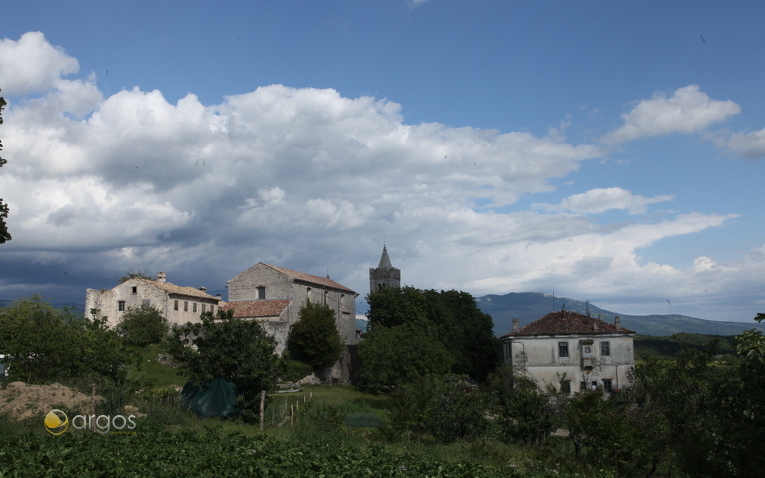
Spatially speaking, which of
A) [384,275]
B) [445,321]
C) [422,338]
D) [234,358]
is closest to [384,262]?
[384,275]

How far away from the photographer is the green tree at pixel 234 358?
2375 centimetres

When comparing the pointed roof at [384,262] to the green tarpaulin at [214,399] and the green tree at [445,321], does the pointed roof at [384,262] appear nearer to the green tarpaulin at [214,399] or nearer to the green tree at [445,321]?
the green tree at [445,321]

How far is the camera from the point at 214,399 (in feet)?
74.8

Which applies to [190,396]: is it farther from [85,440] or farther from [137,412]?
[85,440]

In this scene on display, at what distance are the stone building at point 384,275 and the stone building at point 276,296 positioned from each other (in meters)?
48.3

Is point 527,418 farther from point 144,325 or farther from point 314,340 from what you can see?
point 144,325

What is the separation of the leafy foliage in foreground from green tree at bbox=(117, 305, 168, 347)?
33742 mm

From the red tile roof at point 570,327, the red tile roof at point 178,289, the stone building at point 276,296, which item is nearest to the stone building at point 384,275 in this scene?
the stone building at point 276,296

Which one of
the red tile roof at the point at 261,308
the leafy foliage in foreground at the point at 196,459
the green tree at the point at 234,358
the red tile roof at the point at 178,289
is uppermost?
the red tile roof at the point at 178,289

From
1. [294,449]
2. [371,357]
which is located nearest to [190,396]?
[294,449]

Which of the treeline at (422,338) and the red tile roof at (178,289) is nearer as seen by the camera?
the treeline at (422,338)

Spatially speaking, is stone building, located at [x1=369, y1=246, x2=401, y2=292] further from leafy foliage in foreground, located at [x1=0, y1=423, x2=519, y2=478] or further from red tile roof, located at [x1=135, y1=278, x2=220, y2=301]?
leafy foliage in foreground, located at [x1=0, y1=423, x2=519, y2=478]

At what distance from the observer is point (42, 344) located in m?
23.4

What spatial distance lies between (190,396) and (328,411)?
619 cm
